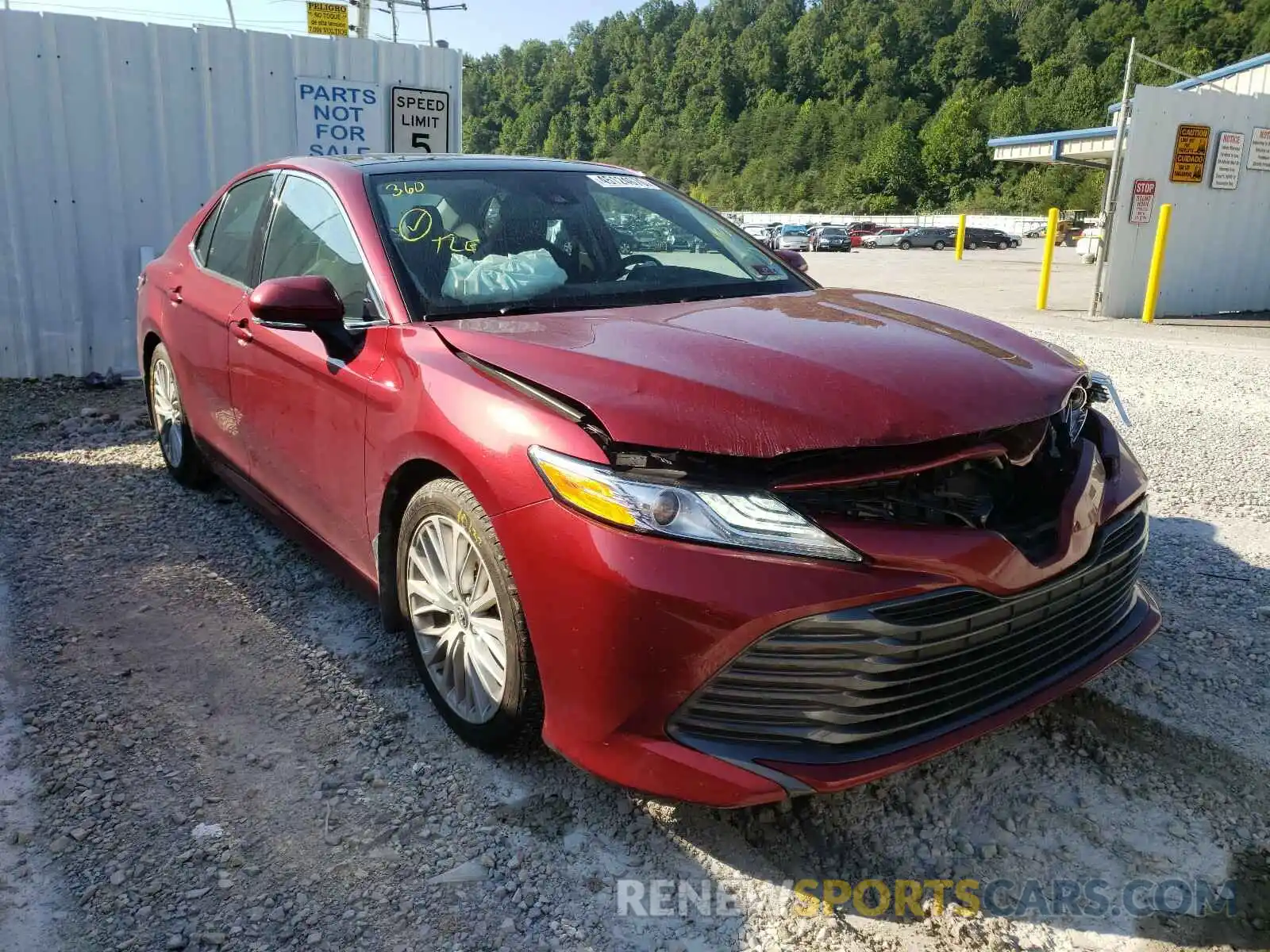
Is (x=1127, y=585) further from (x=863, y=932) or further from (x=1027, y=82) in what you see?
(x=1027, y=82)

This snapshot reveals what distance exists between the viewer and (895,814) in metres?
2.52

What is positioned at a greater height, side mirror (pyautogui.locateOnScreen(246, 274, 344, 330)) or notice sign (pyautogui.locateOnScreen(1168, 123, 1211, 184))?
notice sign (pyautogui.locateOnScreen(1168, 123, 1211, 184))

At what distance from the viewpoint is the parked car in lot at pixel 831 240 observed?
49281 millimetres

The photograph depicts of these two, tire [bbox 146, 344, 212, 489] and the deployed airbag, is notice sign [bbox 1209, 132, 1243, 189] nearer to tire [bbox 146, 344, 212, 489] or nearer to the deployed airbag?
the deployed airbag

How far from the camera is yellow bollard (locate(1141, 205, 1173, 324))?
12836 millimetres

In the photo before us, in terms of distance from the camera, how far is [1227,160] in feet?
44.1

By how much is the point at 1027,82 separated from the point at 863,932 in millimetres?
132797

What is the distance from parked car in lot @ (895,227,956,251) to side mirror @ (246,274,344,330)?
2071 inches

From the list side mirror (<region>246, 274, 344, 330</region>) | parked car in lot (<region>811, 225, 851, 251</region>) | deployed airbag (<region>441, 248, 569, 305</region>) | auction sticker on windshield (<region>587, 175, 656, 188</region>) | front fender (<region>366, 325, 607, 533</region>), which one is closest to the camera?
front fender (<region>366, 325, 607, 533</region>)

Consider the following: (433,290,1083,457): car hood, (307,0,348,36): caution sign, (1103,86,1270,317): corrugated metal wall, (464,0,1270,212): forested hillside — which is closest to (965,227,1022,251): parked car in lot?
(464,0,1270,212): forested hillside

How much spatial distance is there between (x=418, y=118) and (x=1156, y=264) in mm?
9539

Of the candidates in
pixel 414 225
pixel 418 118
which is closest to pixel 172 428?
pixel 414 225

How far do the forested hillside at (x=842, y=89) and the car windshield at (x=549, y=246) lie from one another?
254 ft

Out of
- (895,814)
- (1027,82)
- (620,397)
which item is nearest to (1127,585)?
(895,814)
